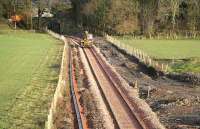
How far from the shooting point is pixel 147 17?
112000 millimetres

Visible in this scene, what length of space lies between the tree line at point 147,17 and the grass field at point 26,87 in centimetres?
4955

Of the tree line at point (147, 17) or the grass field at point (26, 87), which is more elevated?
the tree line at point (147, 17)

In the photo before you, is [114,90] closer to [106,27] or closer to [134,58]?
[134,58]

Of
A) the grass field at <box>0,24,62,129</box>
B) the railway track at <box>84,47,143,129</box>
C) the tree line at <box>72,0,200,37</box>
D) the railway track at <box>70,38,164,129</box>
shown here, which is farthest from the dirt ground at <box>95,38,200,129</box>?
the tree line at <box>72,0,200,37</box>

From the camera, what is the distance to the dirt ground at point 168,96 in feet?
85.6

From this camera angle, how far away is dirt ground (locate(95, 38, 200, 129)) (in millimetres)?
26078

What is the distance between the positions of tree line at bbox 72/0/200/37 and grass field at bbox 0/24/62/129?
4955 centimetres

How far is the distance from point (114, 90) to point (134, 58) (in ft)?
73.1

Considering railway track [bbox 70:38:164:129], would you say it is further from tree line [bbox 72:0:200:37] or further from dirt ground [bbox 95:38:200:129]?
tree line [bbox 72:0:200:37]

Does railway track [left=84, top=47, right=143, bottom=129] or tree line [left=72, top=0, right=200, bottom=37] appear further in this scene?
tree line [left=72, top=0, right=200, bottom=37]

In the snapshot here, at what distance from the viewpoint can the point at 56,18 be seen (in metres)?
142

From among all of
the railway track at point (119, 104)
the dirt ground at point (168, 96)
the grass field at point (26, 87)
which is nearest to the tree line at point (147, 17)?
the grass field at point (26, 87)

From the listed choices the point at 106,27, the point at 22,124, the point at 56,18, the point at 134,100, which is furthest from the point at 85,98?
the point at 56,18

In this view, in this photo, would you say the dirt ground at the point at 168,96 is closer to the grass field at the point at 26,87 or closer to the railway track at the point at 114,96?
the railway track at the point at 114,96
